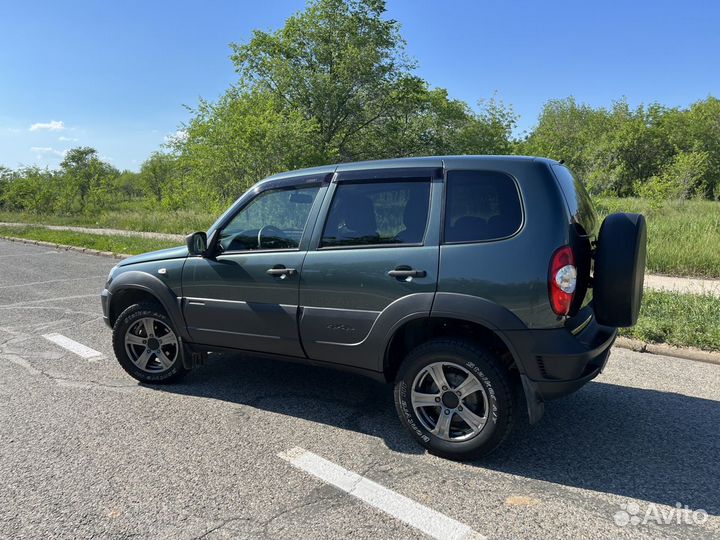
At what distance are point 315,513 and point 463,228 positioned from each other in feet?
5.93

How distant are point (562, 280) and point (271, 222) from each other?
7.11ft

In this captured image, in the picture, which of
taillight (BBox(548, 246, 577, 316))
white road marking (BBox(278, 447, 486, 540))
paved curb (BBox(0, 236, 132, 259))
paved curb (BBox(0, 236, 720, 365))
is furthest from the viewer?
paved curb (BBox(0, 236, 132, 259))

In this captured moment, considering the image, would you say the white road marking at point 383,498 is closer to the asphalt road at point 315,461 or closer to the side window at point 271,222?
the asphalt road at point 315,461

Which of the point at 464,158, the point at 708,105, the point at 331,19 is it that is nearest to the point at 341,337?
the point at 464,158

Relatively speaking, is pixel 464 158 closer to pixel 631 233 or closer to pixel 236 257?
pixel 631 233

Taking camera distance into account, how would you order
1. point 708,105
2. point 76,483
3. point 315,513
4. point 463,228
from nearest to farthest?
point 315,513, point 76,483, point 463,228, point 708,105

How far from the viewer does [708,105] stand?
53.8m

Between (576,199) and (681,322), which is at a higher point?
(576,199)

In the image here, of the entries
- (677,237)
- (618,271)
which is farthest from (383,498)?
(677,237)

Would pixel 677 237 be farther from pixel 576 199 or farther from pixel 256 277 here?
pixel 256 277

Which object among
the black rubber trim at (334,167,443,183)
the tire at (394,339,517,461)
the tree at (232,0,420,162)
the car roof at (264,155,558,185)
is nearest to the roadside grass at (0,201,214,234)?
the tree at (232,0,420,162)

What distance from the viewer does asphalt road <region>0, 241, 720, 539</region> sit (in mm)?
2578

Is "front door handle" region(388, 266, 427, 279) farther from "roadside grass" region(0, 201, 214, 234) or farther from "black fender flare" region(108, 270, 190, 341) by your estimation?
"roadside grass" region(0, 201, 214, 234)

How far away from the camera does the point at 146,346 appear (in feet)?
14.8
